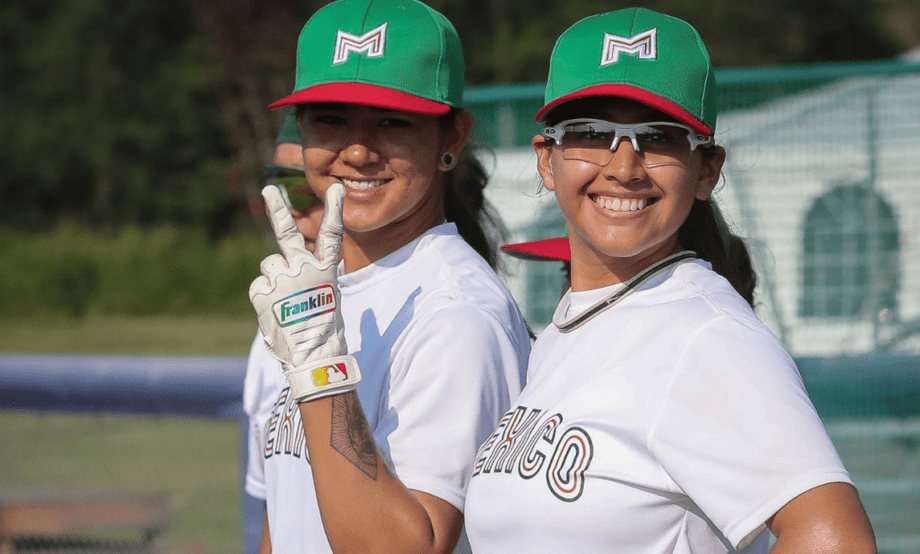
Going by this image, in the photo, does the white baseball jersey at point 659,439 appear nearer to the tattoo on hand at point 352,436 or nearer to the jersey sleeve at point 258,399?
the tattoo on hand at point 352,436

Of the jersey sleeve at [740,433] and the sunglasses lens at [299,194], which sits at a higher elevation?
the sunglasses lens at [299,194]

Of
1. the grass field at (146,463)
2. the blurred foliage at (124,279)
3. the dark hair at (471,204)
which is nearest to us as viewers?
the dark hair at (471,204)

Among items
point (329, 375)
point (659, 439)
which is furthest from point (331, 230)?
point (659, 439)

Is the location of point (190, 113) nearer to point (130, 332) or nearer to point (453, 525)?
point (130, 332)

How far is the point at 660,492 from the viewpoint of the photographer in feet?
5.63

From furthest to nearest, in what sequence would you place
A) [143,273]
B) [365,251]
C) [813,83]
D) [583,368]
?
[143,273]
[813,83]
[365,251]
[583,368]

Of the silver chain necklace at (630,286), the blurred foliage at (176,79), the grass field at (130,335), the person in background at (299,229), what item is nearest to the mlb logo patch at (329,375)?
the silver chain necklace at (630,286)

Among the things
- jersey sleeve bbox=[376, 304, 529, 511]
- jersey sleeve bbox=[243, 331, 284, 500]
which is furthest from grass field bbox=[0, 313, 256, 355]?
jersey sleeve bbox=[376, 304, 529, 511]

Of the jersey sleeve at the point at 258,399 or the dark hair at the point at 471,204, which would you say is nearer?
the dark hair at the point at 471,204

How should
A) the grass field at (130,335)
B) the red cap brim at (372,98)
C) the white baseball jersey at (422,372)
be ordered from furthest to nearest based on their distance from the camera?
the grass field at (130,335)
the red cap brim at (372,98)
the white baseball jersey at (422,372)

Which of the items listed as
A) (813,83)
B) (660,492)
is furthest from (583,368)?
(813,83)

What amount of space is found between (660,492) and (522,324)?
665 mm

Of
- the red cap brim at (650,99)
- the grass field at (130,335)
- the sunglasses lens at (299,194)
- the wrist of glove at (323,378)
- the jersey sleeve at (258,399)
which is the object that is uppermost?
the red cap brim at (650,99)

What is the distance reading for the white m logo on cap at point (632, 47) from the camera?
1886 millimetres
